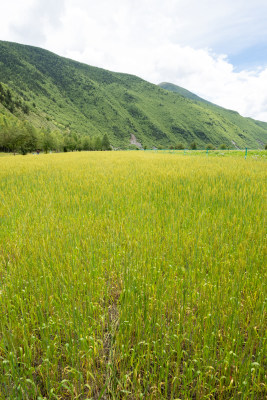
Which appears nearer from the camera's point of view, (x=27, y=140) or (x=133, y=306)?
(x=133, y=306)

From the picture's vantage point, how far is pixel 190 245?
319 cm

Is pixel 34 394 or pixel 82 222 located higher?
Result: pixel 82 222

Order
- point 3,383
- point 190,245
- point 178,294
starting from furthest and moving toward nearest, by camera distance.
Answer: point 190,245
point 178,294
point 3,383

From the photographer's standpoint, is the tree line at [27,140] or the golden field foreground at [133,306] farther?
the tree line at [27,140]

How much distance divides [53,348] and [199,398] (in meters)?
1.10

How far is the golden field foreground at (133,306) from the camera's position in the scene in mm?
1396

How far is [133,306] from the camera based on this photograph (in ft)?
6.32

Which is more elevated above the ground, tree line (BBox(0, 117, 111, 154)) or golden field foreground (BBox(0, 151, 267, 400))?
tree line (BBox(0, 117, 111, 154))

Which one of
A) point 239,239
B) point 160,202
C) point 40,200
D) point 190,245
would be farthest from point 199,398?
point 40,200

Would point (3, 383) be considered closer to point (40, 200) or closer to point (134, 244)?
point (134, 244)

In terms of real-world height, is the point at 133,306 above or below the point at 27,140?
below

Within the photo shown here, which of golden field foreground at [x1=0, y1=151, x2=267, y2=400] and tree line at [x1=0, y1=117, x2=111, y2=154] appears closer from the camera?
golden field foreground at [x1=0, y1=151, x2=267, y2=400]

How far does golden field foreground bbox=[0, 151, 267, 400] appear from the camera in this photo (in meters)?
1.40

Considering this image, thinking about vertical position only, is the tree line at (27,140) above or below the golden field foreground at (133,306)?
above
